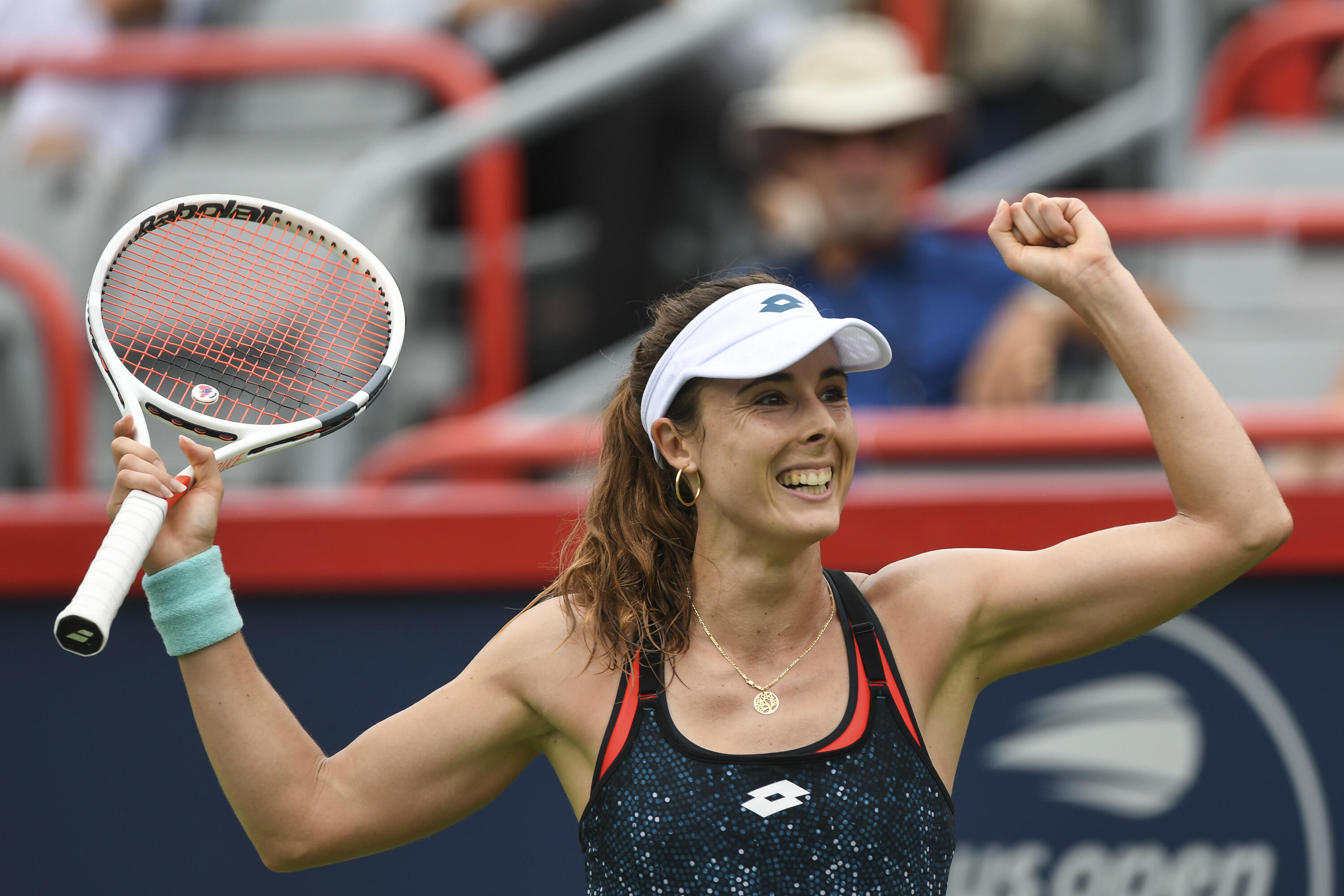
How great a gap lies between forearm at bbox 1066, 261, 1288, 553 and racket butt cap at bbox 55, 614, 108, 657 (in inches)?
49.8

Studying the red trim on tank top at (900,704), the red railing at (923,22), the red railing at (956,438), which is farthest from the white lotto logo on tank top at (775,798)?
the red railing at (923,22)

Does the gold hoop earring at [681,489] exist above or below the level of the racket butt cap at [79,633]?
above

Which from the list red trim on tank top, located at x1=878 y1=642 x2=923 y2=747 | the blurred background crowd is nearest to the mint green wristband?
red trim on tank top, located at x1=878 y1=642 x2=923 y2=747

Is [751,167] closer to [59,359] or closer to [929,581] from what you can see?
[59,359]

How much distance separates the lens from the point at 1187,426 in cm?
182

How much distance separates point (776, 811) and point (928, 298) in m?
2.18

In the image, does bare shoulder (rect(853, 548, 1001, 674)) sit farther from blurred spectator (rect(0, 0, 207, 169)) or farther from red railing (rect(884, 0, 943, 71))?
blurred spectator (rect(0, 0, 207, 169))

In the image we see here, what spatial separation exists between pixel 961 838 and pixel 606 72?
81.3 inches

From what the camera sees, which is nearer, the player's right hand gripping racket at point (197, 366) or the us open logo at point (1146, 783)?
the player's right hand gripping racket at point (197, 366)

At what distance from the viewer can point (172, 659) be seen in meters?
2.94

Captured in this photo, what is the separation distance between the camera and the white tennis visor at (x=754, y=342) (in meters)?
1.84

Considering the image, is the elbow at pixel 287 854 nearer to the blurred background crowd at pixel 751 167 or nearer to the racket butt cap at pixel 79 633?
the racket butt cap at pixel 79 633

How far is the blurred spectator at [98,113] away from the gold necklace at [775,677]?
112 inches

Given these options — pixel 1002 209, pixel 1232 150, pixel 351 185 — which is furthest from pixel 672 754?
pixel 1232 150
